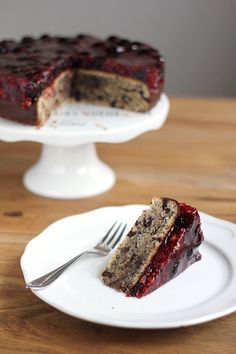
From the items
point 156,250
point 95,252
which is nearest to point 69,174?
point 95,252

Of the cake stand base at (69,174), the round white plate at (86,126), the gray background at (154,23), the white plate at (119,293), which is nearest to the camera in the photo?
the white plate at (119,293)

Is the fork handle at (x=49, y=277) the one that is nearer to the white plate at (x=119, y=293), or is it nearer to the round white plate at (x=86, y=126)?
the white plate at (x=119, y=293)

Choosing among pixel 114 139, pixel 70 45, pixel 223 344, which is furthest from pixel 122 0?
pixel 223 344

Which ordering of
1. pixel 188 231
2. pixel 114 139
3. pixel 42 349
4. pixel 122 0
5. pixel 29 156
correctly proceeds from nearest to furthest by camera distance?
pixel 42 349, pixel 188 231, pixel 114 139, pixel 29 156, pixel 122 0

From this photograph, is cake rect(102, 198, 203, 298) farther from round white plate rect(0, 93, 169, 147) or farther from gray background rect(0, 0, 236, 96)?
gray background rect(0, 0, 236, 96)

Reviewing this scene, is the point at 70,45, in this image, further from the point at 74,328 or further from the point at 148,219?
the point at 74,328

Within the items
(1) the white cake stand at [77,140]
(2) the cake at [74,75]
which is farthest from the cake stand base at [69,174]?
(2) the cake at [74,75]

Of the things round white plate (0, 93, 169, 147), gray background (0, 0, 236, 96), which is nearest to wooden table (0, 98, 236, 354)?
round white plate (0, 93, 169, 147)

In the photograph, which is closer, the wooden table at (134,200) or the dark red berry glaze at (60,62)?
the wooden table at (134,200)
